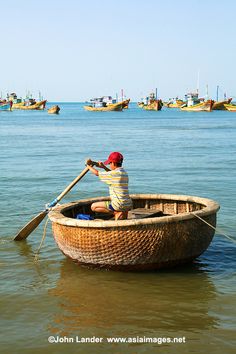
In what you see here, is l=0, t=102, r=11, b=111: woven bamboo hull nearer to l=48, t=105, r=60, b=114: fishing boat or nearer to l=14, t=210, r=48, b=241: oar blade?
l=48, t=105, r=60, b=114: fishing boat

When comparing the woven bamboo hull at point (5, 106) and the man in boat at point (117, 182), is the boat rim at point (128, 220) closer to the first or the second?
the man in boat at point (117, 182)

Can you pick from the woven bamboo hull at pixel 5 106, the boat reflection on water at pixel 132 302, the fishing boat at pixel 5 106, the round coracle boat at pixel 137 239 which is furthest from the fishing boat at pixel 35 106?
the boat reflection on water at pixel 132 302

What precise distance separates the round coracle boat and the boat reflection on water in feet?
0.61

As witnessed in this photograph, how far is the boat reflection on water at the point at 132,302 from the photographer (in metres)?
4.83

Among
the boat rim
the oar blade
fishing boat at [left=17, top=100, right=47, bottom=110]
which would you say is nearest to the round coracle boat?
the boat rim

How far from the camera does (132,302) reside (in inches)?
214

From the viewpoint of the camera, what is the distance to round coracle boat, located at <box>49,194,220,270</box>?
19.1 feet

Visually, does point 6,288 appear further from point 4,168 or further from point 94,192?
point 4,168

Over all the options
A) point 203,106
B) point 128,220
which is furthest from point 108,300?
point 203,106

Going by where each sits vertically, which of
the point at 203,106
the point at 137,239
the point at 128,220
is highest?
the point at 203,106

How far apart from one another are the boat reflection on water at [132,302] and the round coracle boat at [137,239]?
19 centimetres

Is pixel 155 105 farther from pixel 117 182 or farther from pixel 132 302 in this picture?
pixel 132 302

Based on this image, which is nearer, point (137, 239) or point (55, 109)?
point (137, 239)

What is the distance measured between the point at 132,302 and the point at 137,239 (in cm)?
75
